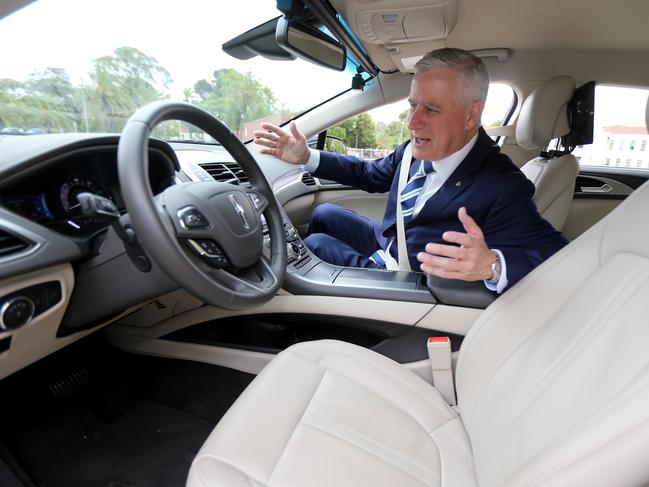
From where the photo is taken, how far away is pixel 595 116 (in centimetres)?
187

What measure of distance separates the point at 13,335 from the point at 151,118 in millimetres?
487

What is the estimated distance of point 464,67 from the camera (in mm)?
1231

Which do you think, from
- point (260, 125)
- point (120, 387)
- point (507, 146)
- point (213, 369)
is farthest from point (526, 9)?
point (120, 387)

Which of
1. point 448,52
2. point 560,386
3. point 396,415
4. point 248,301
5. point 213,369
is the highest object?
point 448,52

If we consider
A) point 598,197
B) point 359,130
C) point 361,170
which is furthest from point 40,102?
point 598,197

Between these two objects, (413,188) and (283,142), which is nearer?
(413,188)

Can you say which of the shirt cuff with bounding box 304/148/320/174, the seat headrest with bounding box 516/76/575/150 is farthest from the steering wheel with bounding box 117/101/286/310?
the seat headrest with bounding box 516/76/575/150

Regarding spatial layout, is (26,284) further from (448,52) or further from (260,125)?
(448,52)

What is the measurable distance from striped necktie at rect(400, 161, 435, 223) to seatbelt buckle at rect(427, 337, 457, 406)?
0.52 meters

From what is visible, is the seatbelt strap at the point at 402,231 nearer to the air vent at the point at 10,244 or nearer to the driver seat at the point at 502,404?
the driver seat at the point at 502,404

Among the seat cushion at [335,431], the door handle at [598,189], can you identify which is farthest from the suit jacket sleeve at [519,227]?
the door handle at [598,189]

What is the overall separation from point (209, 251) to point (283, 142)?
89cm

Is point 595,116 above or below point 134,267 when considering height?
below

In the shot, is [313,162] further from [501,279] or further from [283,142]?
[501,279]
